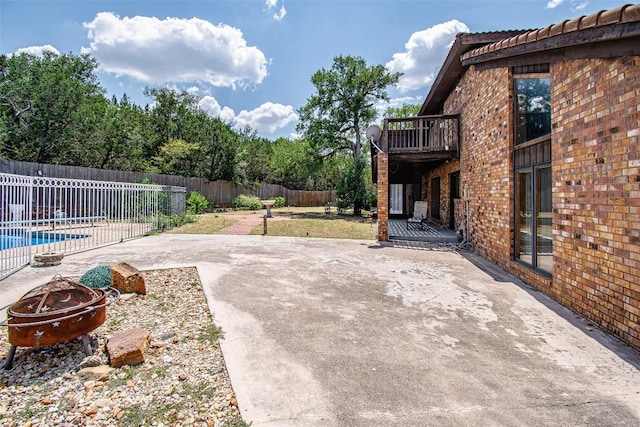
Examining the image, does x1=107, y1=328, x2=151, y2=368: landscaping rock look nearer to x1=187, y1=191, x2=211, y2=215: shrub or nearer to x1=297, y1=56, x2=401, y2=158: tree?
x1=187, y1=191, x2=211, y2=215: shrub

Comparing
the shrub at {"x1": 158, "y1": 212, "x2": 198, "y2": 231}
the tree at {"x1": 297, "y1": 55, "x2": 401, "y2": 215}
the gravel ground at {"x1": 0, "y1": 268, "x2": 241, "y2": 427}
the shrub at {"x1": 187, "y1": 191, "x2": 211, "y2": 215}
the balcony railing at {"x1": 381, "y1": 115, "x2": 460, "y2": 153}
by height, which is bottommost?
the gravel ground at {"x1": 0, "y1": 268, "x2": 241, "y2": 427}

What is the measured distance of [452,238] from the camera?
9.38 meters

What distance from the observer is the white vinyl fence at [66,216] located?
20.2 feet

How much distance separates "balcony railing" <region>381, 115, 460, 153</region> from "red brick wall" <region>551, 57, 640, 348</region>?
525 cm

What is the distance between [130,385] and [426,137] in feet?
33.4

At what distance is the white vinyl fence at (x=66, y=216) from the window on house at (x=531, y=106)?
353 inches

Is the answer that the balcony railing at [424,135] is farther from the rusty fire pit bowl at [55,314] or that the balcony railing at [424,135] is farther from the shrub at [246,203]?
the shrub at [246,203]

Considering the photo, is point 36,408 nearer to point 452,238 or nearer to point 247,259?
point 247,259

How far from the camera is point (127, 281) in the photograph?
4473mm

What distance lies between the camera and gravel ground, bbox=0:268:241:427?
6.96 feet

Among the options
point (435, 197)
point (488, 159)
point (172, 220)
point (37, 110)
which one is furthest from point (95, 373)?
point (37, 110)

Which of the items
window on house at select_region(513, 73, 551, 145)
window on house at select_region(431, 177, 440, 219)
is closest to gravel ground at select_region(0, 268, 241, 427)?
window on house at select_region(513, 73, 551, 145)

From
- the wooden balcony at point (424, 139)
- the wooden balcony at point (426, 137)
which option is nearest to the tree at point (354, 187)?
the wooden balcony at point (424, 139)

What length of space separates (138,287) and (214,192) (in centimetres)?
1858
